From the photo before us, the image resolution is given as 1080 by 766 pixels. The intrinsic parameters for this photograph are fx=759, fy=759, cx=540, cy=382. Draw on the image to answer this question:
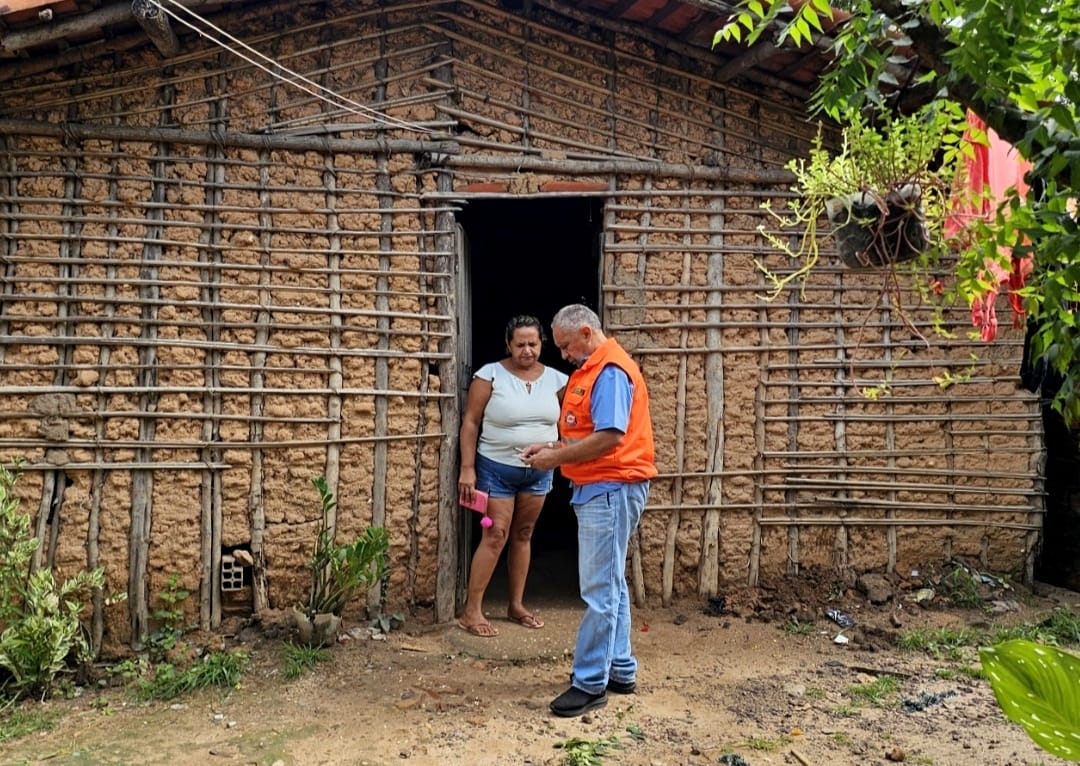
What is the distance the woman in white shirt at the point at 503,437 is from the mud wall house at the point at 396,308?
0.62 ft

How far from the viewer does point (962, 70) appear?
1908 millimetres

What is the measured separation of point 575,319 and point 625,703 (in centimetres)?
175

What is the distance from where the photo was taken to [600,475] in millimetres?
3326

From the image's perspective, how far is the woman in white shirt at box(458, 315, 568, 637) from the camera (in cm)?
428

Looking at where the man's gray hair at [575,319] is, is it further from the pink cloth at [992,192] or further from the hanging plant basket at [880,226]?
the pink cloth at [992,192]

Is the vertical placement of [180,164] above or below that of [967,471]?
above

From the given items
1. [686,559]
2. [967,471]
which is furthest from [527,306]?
[967,471]

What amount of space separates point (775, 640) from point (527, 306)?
4.48m

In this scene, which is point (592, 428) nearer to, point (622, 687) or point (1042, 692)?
point (622, 687)

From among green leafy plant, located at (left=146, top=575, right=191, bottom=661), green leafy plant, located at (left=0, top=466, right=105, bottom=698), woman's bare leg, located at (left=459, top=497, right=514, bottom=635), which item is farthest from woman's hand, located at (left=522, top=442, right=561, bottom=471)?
green leafy plant, located at (left=0, top=466, right=105, bottom=698)

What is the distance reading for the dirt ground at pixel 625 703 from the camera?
3.05 m

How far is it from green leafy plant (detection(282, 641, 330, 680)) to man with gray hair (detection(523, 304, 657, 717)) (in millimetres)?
1309

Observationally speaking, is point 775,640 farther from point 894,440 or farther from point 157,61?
point 157,61

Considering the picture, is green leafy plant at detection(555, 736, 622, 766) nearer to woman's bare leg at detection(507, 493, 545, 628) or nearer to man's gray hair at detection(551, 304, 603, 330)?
woman's bare leg at detection(507, 493, 545, 628)
